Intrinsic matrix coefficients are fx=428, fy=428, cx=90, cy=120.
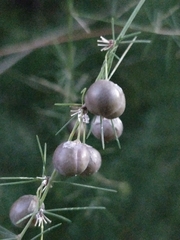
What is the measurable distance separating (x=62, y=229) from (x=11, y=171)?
0.10 meters

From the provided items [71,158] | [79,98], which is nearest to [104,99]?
[71,158]

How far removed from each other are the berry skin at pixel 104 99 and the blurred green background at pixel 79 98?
24 cm

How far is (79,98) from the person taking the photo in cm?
49

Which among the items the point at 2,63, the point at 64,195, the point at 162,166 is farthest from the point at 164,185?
the point at 2,63

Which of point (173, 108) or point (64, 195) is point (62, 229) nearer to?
point (64, 195)

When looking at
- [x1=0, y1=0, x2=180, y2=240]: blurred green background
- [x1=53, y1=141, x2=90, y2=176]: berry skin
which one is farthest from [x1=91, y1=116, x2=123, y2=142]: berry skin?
[x1=0, y1=0, x2=180, y2=240]: blurred green background

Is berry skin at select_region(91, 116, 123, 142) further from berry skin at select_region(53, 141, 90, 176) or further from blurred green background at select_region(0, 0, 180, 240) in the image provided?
blurred green background at select_region(0, 0, 180, 240)

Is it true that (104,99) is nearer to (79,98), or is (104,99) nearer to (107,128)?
(107,128)

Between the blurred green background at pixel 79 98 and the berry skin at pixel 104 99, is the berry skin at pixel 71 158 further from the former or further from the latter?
the blurred green background at pixel 79 98

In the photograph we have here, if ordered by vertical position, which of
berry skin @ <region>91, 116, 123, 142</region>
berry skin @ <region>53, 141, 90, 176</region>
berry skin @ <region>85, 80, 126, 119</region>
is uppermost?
berry skin @ <region>85, 80, 126, 119</region>

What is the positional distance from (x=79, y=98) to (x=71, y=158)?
0.89 feet

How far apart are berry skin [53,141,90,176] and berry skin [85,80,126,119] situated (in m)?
0.02

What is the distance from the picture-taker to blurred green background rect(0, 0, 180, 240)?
47cm

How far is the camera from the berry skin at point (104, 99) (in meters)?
0.20
